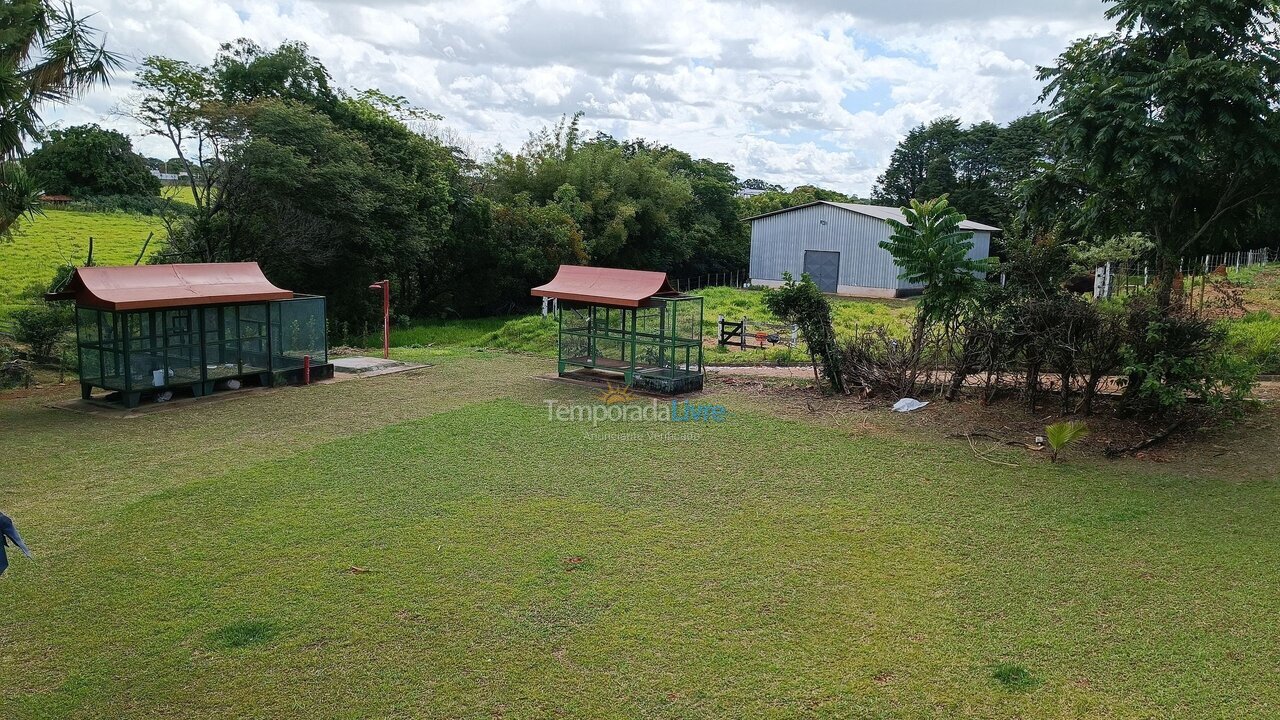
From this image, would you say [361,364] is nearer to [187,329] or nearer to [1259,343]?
[187,329]

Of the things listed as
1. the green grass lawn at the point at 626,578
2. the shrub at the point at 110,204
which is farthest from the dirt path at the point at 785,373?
the shrub at the point at 110,204

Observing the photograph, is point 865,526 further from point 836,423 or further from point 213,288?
point 213,288

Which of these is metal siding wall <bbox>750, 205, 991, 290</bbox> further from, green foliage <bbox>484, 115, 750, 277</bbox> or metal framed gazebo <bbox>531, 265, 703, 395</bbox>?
metal framed gazebo <bbox>531, 265, 703, 395</bbox>

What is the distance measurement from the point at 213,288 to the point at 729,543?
10864mm

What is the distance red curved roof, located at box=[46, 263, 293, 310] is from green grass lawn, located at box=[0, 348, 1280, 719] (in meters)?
2.25

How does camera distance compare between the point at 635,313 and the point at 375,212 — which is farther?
the point at 375,212

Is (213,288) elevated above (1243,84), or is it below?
below

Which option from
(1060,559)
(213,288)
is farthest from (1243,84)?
(213,288)

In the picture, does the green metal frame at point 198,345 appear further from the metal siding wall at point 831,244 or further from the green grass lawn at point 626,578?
the metal siding wall at point 831,244

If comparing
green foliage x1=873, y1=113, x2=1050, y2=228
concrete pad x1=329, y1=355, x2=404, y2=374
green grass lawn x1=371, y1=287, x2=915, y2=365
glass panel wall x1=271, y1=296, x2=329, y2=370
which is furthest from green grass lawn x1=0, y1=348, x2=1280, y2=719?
green foliage x1=873, y1=113, x2=1050, y2=228

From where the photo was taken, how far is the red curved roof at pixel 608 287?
15.6 metres

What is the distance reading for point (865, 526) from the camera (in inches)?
347

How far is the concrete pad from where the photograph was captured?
59.4 ft

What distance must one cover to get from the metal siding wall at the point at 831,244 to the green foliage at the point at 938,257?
20.5 metres
